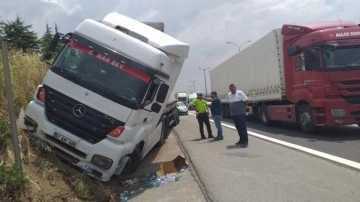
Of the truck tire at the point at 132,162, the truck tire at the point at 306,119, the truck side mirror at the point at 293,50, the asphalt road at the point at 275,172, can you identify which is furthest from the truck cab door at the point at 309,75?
the truck tire at the point at 132,162

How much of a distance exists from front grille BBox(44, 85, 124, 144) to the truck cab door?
7854mm

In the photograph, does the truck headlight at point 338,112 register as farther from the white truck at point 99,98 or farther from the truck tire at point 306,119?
the white truck at point 99,98

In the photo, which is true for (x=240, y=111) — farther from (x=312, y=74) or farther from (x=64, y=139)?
(x=64, y=139)

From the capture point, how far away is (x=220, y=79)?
30.5m

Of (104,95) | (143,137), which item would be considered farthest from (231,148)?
(104,95)

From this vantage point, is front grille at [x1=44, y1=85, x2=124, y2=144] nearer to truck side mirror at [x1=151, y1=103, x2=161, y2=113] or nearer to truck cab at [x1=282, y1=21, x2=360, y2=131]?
truck side mirror at [x1=151, y1=103, x2=161, y2=113]

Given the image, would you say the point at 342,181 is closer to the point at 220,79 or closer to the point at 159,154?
the point at 159,154

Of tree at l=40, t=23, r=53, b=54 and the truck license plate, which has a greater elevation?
tree at l=40, t=23, r=53, b=54

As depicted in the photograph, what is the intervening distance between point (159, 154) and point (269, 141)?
338 centimetres

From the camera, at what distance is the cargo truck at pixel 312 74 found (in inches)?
533

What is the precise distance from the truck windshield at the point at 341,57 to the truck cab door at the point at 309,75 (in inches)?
9.1

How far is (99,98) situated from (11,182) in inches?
95.8

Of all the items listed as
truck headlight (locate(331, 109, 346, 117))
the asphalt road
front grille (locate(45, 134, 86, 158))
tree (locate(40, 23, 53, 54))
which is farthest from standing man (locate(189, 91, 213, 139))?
tree (locate(40, 23, 53, 54))

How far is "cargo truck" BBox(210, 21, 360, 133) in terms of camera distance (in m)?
13.5
